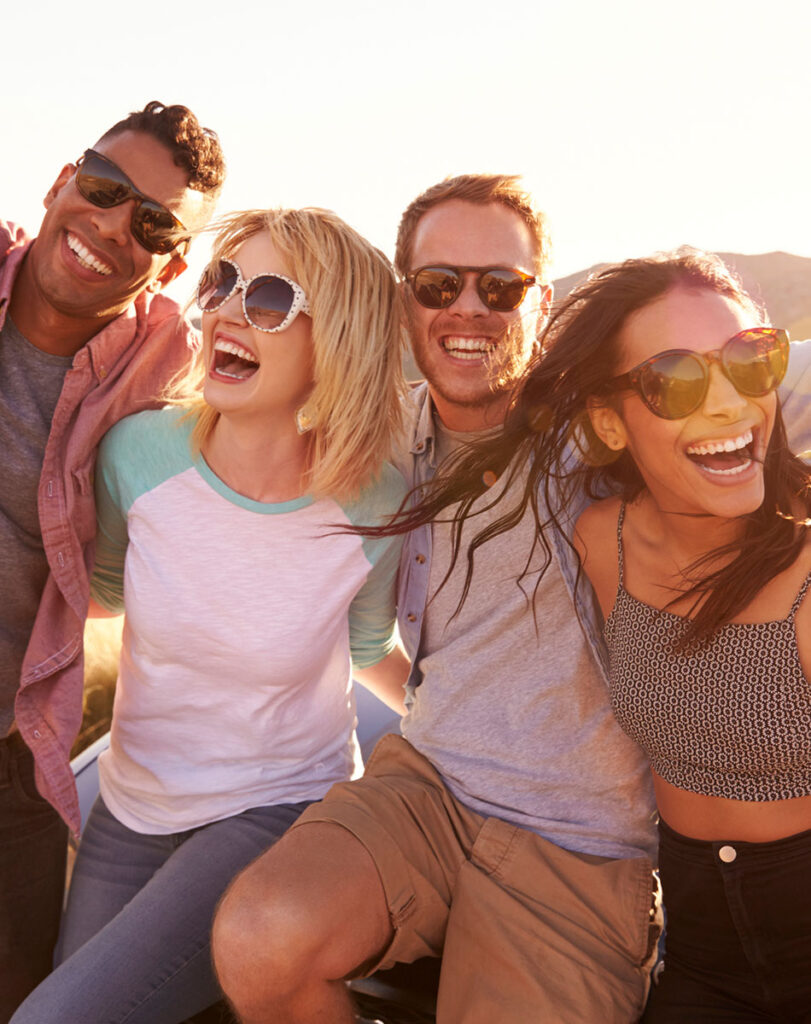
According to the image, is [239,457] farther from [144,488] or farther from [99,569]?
[99,569]

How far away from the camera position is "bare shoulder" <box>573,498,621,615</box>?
190 centimetres

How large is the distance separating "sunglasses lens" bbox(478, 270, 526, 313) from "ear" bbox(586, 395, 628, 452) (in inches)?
20.6

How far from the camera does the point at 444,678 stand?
6.75 feet

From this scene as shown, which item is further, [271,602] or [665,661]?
[271,602]

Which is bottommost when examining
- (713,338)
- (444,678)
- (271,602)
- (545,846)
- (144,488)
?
(545,846)

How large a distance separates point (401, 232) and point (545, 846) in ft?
5.41

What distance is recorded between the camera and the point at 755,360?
1590mm

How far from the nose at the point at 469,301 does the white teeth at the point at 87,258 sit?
2.78 ft

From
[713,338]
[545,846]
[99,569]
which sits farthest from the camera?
[99,569]

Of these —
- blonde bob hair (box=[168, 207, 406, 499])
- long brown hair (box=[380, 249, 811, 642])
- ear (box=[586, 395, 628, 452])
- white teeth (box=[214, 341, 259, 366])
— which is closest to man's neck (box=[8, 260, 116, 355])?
blonde bob hair (box=[168, 207, 406, 499])

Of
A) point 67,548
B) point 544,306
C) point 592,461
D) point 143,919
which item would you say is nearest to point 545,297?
point 544,306

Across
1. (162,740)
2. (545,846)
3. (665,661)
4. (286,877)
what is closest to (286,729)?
(162,740)

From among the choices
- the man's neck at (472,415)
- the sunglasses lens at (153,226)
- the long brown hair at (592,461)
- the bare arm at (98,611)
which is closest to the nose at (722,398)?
the long brown hair at (592,461)

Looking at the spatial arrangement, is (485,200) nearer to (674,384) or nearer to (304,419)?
(304,419)
